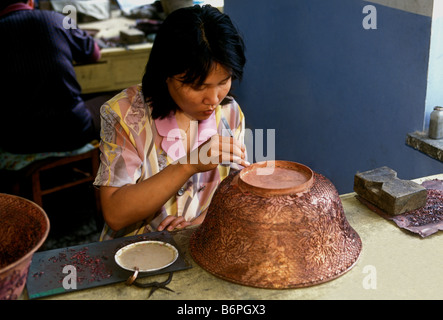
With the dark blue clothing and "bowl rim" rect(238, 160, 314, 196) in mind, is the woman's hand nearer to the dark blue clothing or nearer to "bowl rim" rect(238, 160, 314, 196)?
"bowl rim" rect(238, 160, 314, 196)

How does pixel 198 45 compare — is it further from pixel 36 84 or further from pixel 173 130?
pixel 36 84

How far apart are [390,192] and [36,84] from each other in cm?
253

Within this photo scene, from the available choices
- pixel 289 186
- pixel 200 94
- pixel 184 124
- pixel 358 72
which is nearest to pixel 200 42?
pixel 200 94

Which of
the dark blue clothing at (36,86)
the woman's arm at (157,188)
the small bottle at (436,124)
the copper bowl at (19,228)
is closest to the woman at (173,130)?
the woman's arm at (157,188)

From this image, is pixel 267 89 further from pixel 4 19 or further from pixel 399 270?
pixel 399 270

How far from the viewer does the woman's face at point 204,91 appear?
6.10 feet

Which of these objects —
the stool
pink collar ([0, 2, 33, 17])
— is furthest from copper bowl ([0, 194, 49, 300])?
pink collar ([0, 2, 33, 17])

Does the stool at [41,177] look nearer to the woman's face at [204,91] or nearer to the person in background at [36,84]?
the person in background at [36,84]

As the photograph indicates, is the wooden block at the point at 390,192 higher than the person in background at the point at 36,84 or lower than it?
lower

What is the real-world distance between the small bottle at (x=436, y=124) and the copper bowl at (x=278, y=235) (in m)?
1.05

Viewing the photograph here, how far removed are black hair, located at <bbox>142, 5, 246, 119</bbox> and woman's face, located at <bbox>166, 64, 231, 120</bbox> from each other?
0.02m

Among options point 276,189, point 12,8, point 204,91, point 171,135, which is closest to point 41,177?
point 12,8

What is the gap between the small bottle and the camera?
93.9 inches
